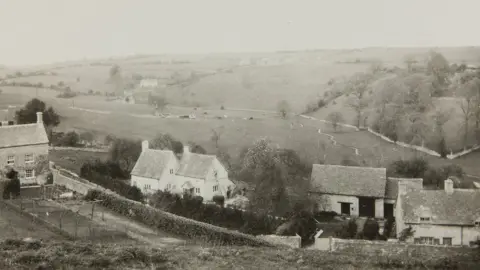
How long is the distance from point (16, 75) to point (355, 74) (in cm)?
2187

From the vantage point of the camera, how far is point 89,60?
38.0 m

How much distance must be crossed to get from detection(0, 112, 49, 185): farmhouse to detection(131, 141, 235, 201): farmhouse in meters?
5.46

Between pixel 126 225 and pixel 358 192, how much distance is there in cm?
1051

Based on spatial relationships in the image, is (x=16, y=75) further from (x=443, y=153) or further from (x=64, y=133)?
(x=443, y=153)

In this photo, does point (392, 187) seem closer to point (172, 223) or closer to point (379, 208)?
point (379, 208)

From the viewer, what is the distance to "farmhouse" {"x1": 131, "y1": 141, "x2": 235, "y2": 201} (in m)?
29.7

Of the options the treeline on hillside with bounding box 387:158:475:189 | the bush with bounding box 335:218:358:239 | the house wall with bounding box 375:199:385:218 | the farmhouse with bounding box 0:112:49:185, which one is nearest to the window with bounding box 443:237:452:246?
the treeline on hillside with bounding box 387:158:475:189

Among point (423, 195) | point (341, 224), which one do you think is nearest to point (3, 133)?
point (341, 224)

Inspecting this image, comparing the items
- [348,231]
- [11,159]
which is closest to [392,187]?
[348,231]

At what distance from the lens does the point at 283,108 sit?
1236 inches

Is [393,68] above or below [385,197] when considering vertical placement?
above

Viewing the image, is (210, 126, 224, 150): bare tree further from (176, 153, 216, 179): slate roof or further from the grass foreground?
the grass foreground

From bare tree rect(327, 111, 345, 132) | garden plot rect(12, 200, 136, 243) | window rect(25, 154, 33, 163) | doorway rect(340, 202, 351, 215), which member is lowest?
doorway rect(340, 202, 351, 215)

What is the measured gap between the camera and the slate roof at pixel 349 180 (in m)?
27.3
